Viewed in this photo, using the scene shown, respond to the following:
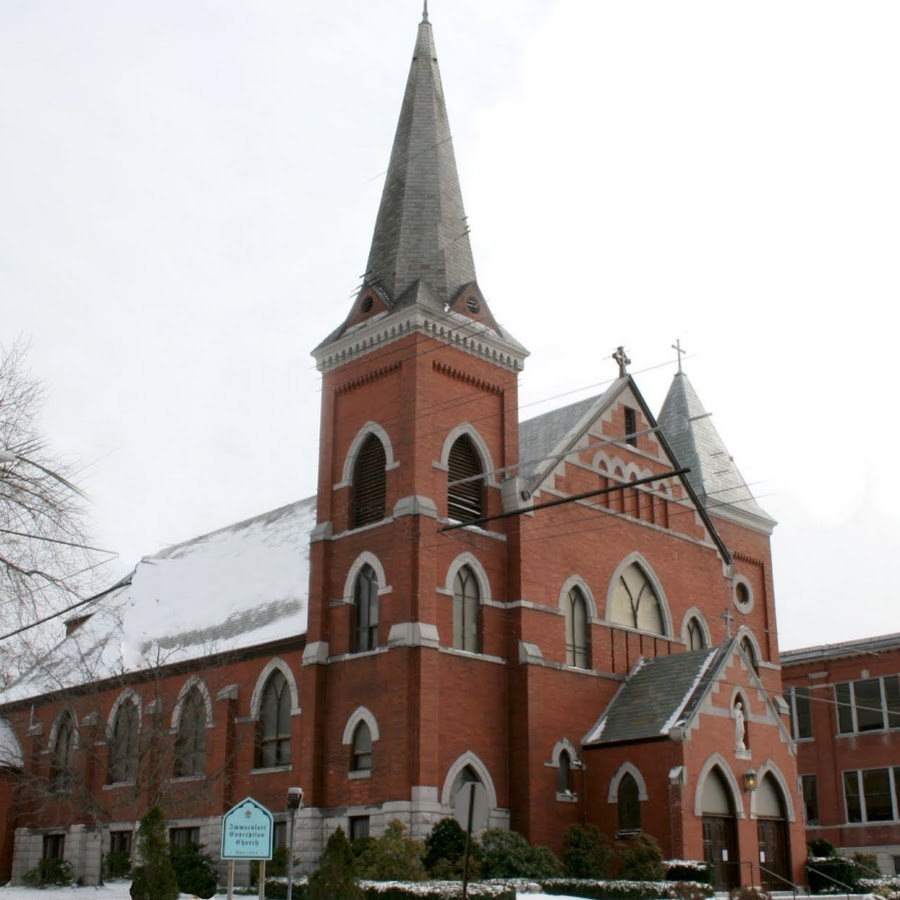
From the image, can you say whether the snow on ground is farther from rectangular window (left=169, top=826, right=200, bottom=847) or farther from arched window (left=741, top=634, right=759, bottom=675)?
arched window (left=741, top=634, right=759, bottom=675)

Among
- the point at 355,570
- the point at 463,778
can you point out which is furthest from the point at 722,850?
the point at 355,570

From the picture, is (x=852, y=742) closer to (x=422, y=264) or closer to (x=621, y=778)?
(x=621, y=778)

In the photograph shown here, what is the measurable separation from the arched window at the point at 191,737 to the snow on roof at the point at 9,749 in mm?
8961

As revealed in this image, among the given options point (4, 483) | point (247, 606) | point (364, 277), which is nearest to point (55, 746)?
point (247, 606)

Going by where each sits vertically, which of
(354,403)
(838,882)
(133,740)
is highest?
(354,403)

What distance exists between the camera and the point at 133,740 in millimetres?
39469

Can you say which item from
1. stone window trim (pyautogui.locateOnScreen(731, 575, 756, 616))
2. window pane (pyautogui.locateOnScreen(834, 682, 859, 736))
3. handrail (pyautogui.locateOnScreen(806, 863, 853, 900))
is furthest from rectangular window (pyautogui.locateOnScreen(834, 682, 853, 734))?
handrail (pyautogui.locateOnScreen(806, 863, 853, 900))

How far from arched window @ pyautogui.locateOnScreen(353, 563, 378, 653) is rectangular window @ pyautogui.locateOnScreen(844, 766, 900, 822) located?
2440 centimetres

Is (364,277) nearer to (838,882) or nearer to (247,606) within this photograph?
(247,606)

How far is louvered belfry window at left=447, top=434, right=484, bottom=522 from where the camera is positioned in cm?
3253

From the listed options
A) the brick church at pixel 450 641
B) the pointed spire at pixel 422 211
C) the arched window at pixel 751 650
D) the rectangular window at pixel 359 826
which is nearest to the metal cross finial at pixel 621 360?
the brick church at pixel 450 641

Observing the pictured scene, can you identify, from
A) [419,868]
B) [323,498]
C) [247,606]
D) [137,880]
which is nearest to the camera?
[137,880]

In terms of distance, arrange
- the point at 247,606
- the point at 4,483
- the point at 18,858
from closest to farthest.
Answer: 1. the point at 4,483
2. the point at 247,606
3. the point at 18,858

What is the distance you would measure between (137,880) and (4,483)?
328 inches
